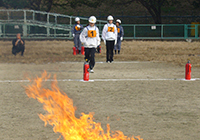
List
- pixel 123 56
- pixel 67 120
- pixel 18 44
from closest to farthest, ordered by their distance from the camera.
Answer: pixel 67 120
pixel 18 44
pixel 123 56

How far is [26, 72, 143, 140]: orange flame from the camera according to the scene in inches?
203

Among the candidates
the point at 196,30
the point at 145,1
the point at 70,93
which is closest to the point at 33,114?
the point at 70,93

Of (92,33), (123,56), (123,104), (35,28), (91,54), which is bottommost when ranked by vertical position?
(123,104)

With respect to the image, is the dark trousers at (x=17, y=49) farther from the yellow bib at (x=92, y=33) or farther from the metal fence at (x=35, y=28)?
the metal fence at (x=35, y=28)

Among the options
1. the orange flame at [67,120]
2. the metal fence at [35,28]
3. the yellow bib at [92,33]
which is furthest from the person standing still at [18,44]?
the metal fence at [35,28]

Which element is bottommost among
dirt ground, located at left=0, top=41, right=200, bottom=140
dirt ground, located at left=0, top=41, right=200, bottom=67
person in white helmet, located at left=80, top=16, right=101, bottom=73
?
dirt ground, located at left=0, top=41, right=200, bottom=140

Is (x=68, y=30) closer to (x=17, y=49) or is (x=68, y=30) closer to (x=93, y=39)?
(x=17, y=49)

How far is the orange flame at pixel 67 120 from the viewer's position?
5.15m

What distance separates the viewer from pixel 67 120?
596 cm

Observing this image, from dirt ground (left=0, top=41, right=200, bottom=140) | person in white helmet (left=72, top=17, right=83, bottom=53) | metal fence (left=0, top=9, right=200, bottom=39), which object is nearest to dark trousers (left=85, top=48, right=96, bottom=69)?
dirt ground (left=0, top=41, right=200, bottom=140)

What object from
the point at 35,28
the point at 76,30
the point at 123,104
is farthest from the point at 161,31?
the point at 123,104

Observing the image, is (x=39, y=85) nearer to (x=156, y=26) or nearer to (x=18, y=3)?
(x=156, y=26)

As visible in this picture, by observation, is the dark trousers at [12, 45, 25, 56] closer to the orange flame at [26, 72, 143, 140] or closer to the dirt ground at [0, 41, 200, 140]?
the dirt ground at [0, 41, 200, 140]

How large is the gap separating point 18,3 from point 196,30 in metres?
21.0
